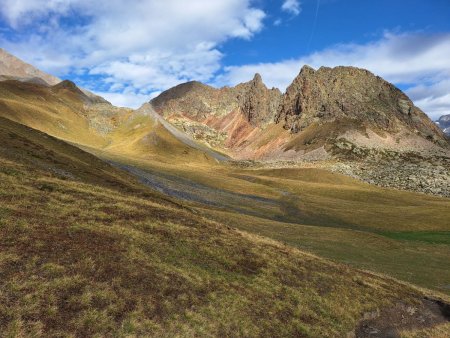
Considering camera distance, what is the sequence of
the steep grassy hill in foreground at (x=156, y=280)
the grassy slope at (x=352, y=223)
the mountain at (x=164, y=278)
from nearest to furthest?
the steep grassy hill in foreground at (x=156, y=280) → the mountain at (x=164, y=278) → the grassy slope at (x=352, y=223)

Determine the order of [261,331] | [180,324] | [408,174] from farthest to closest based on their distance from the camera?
[408,174] < [261,331] < [180,324]

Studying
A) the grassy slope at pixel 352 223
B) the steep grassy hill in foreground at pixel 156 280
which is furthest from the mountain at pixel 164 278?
the grassy slope at pixel 352 223

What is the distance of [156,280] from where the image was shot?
21.8 metres

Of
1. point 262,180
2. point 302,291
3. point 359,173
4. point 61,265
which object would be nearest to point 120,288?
point 61,265

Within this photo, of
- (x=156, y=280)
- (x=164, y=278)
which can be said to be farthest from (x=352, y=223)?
(x=156, y=280)

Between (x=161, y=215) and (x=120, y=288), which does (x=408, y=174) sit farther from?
(x=120, y=288)

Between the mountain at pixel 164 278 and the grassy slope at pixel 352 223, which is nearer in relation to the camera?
the mountain at pixel 164 278

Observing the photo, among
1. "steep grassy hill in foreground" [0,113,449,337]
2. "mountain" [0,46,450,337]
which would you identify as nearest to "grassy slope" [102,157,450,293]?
"mountain" [0,46,450,337]

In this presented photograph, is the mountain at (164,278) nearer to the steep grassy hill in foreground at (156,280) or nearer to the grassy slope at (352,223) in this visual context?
the steep grassy hill in foreground at (156,280)

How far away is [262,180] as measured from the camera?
498 feet

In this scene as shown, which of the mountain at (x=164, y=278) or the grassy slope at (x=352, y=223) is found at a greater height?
the mountain at (x=164, y=278)

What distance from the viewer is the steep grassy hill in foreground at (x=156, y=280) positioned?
55.9ft

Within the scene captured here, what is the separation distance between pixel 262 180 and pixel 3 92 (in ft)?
505

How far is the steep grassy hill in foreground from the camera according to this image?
55.9ft
